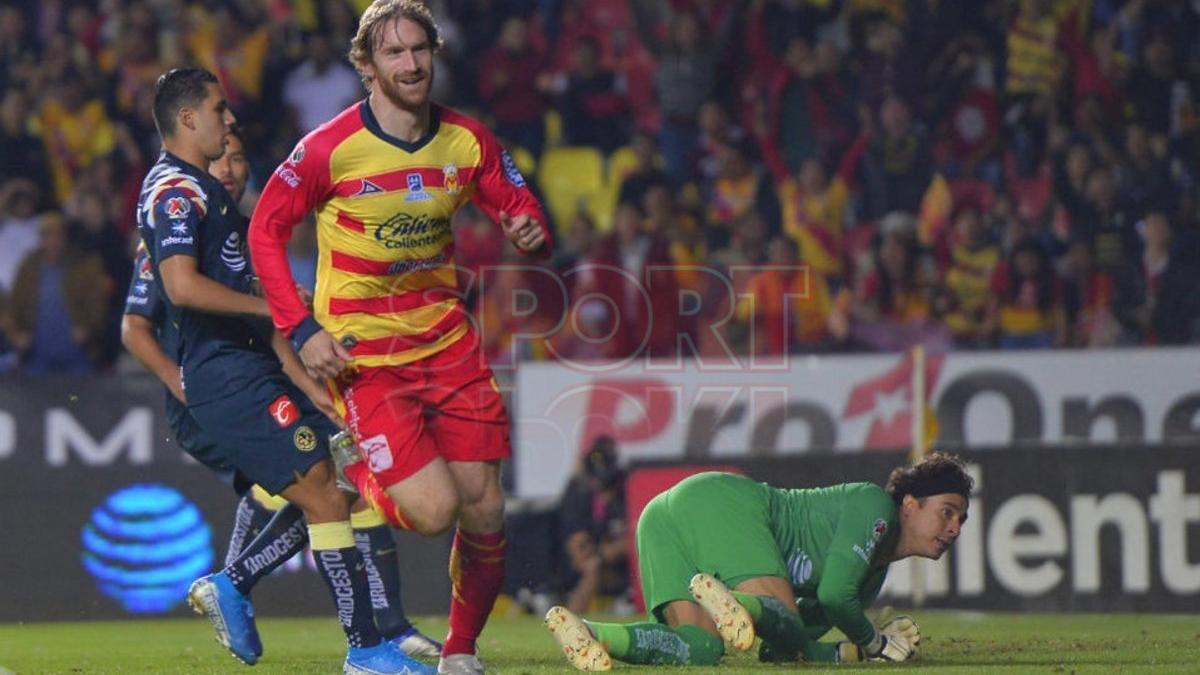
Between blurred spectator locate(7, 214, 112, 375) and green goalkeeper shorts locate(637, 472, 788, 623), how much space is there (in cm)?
711

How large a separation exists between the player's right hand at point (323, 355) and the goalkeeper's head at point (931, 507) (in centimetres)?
236

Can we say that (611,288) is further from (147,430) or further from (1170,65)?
(1170,65)

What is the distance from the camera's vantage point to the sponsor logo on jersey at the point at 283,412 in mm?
7352

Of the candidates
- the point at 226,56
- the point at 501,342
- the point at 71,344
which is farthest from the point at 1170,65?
the point at 71,344

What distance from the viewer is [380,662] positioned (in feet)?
23.5

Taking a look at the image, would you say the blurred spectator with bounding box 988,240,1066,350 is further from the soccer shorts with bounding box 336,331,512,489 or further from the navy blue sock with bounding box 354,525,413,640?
the soccer shorts with bounding box 336,331,512,489

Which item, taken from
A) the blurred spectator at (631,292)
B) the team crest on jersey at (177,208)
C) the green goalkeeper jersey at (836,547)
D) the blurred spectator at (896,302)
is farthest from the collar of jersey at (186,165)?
the blurred spectator at (896,302)

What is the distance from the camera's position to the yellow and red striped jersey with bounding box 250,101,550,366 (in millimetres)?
6973

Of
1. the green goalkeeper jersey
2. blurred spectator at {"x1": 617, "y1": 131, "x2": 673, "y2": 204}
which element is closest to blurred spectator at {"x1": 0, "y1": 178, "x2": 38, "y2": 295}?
blurred spectator at {"x1": 617, "y1": 131, "x2": 673, "y2": 204}

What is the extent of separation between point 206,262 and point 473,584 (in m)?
1.54

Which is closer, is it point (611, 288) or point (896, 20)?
point (611, 288)

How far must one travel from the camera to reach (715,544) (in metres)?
7.71

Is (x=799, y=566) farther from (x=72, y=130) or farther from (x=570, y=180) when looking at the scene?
(x=72, y=130)

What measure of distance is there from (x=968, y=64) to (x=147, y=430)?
6.68m
